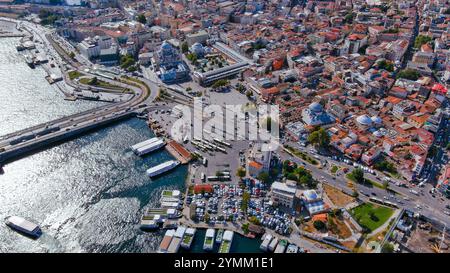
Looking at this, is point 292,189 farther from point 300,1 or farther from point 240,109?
point 300,1

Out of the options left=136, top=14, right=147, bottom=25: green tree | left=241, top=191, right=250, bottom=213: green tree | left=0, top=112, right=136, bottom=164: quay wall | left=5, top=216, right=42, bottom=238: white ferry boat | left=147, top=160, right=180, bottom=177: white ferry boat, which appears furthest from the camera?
left=136, top=14, right=147, bottom=25: green tree

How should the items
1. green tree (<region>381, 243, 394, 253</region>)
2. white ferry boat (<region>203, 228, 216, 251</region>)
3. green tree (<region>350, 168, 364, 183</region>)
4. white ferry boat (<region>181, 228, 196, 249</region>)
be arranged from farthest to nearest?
green tree (<region>350, 168, 364, 183</region>) < white ferry boat (<region>181, 228, 196, 249</region>) < white ferry boat (<region>203, 228, 216, 251</region>) < green tree (<region>381, 243, 394, 253</region>)

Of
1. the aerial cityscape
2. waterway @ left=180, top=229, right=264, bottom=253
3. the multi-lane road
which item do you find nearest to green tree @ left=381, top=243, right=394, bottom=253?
the aerial cityscape

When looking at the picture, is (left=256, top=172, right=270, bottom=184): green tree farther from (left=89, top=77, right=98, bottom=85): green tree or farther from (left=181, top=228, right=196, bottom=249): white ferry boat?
(left=89, top=77, right=98, bottom=85): green tree

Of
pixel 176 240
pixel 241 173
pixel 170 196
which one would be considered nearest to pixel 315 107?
pixel 241 173

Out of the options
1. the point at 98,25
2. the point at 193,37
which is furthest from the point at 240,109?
the point at 98,25

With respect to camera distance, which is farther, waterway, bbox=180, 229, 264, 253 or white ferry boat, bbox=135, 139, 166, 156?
white ferry boat, bbox=135, 139, 166, 156

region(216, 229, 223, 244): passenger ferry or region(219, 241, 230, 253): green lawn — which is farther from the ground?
region(216, 229, 223, 244): passenger ferry
